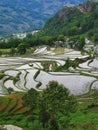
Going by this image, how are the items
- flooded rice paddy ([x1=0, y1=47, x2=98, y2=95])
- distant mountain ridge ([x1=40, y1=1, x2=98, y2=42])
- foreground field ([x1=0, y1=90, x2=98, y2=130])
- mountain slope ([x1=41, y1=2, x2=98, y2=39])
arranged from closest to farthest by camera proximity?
1. foreground field ([x1=0, y1=90, x2=98, y2=130])
2. flooded rice paddy ([x1=0, y1=47, x2=98, y2=95])
3. distant mountain ridge ([x1=40, y1=1, x2=98, y2=42])
4. mountain slope ([x1=41, y1=2, x2=98, y2=39])

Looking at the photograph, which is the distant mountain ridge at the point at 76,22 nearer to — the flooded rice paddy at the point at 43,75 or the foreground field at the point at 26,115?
the flooded rice paddy at the point at 43,75

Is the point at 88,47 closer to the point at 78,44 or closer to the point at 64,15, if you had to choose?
the point at 78,44

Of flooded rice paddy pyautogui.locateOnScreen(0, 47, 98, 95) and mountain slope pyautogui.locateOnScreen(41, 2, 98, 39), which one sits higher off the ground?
mountain slope pyautogui.locateOnScreen(41, 2, 98, 39)

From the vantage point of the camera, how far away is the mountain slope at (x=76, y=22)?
144 m

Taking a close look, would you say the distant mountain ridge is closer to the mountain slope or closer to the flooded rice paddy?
the mountain slope

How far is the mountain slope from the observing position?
14362cm

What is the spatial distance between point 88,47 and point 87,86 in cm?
5873

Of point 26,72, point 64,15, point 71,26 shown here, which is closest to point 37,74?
point 26,72

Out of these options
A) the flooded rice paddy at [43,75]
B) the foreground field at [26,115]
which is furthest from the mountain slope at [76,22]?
the foreground field at [26,115]

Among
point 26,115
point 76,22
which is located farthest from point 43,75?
point 76,22

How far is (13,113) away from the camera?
35.9 metres

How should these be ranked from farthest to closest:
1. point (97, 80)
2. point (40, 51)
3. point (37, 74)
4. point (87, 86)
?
point (40, 51)
point (37, 74)
point (97, 80)
point (87, 86)

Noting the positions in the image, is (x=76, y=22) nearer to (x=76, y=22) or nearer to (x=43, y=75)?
(x=76, y=22)

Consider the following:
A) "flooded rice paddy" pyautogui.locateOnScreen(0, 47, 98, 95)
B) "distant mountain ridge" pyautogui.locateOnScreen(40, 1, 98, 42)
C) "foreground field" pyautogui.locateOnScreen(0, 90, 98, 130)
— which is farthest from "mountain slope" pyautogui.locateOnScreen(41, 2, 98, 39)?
"foreground field" pyautogui.locateOnScreen(0, 90, 98, 130)
